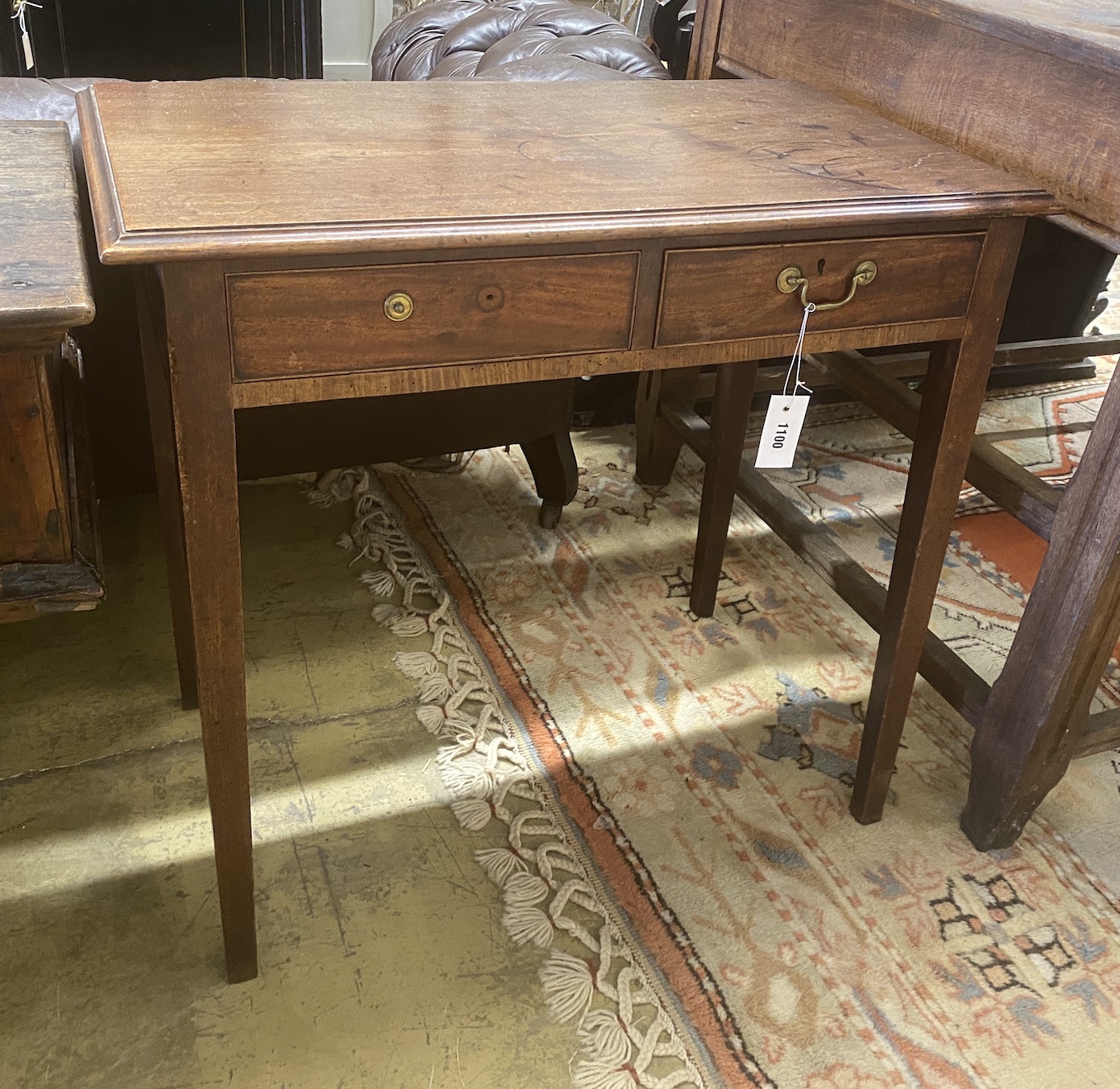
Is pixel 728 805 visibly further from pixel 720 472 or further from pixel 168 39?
pixel 168 39

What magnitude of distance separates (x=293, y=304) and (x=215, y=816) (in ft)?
1.65

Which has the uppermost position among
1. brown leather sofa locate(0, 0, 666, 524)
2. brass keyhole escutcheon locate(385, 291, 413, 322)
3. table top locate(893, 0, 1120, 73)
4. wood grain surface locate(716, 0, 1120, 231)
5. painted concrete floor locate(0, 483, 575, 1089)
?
table top locate(893, 0, 1120, 73)

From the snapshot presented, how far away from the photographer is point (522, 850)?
53.4 inches

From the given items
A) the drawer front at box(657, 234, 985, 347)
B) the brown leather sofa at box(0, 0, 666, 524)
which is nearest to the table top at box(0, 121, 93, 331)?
the brown leather sofa at box(0, 0, 666, 524)

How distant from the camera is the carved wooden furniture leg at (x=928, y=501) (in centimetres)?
110

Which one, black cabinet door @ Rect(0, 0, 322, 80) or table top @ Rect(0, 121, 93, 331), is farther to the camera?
black cabinet door @ Rect(0, 0, 322, 80)

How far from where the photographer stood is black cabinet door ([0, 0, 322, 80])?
2.89 metres

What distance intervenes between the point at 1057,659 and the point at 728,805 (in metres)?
0.44

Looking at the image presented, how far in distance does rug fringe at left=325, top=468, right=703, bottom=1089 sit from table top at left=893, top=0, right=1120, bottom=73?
100 centimetres

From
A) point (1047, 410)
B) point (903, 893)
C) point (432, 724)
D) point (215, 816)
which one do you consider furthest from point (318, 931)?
point (1047, 410)

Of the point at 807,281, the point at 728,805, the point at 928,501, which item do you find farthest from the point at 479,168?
the point at 728,805

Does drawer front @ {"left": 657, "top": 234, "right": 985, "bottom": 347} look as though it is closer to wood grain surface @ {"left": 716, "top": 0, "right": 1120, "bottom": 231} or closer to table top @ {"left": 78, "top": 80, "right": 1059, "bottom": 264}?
table top @ {"left": 78, "top": 80, "right": 1059, "bottom": 264}

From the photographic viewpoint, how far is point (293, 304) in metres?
0.88

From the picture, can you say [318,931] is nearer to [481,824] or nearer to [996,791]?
[481,824]
